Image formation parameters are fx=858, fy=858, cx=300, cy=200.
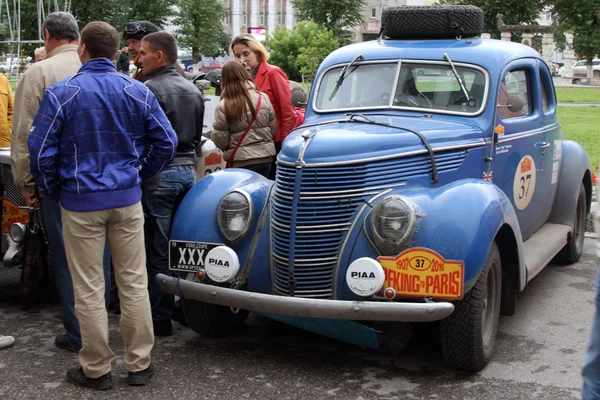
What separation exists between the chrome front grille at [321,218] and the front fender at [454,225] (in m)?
0.08

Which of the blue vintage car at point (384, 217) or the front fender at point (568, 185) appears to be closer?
the blue vintage car at point (384, 217)

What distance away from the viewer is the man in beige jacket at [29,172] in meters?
5.17

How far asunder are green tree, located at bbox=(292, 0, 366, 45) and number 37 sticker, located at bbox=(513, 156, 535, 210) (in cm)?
3818

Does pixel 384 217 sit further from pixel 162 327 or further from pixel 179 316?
pixel 179 316

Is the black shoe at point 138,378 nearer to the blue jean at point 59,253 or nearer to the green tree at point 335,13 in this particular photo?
the blue jean at point 59,253

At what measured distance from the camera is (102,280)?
4.78 metres

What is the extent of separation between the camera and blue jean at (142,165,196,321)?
5.67 meters

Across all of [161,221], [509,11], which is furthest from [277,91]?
[509,11]

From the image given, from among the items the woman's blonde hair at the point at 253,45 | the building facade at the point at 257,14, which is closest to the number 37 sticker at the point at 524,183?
the woman's blonde hair at the point at 253,45

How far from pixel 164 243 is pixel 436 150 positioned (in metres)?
1.89

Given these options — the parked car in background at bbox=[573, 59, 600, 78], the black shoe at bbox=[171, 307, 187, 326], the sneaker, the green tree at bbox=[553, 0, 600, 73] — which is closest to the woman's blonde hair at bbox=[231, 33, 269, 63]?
the black shoe at bbox=[171, 307, 187, 326]

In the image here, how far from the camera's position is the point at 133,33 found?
6703 millimetres

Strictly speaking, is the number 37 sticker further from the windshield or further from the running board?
the windshield

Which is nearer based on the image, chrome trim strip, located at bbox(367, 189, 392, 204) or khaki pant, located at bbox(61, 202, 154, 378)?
khaki pant, located at bbox(61, 202, 154, 378)
